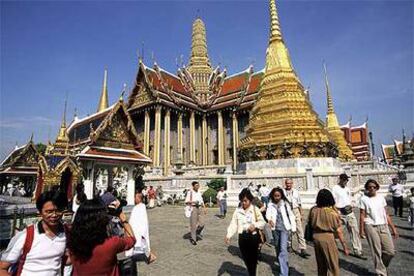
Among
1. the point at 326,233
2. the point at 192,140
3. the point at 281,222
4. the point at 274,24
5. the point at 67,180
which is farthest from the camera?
the point at 192,140

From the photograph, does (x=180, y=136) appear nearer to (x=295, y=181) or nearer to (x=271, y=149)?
(x=271, y=149)

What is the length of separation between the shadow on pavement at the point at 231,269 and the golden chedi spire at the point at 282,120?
14.1 m

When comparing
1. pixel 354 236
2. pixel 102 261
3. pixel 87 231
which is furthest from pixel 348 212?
pixel 87 231

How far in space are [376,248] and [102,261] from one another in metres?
3.86

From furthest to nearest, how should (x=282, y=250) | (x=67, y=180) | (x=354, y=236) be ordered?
(x=67, y=180), (x=354, y=236), (x=282, y=250)

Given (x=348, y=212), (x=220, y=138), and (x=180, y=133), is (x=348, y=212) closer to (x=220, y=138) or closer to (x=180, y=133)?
(x=220, y=138)

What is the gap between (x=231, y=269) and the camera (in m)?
4.73

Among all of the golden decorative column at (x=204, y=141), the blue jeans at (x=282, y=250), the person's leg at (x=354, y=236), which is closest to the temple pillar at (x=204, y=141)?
the golden decorative column at (x=204, y=141)

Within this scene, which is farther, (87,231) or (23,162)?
(23,162)

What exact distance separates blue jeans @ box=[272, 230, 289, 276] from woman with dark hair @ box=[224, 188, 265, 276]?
519 mm

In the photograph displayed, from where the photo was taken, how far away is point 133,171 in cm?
1289

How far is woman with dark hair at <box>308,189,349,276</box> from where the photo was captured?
11.4 feet

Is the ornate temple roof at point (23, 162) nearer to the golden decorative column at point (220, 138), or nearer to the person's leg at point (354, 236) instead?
the person's leg at point (354, 236)

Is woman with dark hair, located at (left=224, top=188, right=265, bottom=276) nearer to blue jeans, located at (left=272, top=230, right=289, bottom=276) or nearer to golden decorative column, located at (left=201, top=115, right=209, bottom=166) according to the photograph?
blue jeans, located at (left=272, top=230, right=289, bottom=276)
